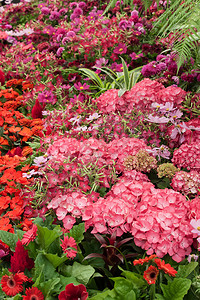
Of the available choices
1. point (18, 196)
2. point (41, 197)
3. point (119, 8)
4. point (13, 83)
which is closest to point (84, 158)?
point (41, 197)

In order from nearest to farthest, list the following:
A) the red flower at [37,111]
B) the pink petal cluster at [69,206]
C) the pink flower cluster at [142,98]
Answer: the pink petal cluster at [69,206], the pink flower cluster at [142,98], the red flower at [37,111]

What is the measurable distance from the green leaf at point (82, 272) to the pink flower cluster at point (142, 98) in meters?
1.24

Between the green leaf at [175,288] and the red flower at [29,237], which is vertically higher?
the red flower at [29,237]

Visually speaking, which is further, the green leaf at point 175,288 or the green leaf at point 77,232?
the green leaf at point 77,232

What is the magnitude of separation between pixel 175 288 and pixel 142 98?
133 centimetres

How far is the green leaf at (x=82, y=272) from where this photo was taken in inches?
47.9

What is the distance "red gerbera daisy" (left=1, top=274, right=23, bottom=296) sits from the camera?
3.66ft

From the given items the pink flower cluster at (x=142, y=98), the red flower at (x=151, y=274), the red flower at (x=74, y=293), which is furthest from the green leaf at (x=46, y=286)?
the pink flower cluster at (x=142, y=98)

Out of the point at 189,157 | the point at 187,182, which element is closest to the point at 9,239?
the point at 187,182

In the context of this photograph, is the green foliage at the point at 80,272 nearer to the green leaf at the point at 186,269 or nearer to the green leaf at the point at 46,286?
the green leaf at the point at 46,286

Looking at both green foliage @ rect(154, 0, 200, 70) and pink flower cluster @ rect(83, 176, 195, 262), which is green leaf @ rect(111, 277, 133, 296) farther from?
green foliage @ rect(154, 0, 200, 70)

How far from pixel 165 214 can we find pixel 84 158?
1.89 ft

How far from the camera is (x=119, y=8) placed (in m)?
4.17

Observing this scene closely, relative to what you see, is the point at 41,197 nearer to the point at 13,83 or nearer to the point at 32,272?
the point at 32,272
